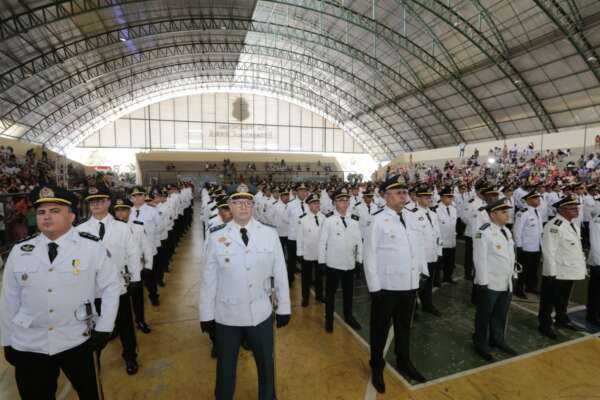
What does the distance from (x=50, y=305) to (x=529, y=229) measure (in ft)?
23.6

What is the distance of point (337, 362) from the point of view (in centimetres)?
409

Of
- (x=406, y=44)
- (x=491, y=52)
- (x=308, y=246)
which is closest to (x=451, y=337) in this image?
(x=308, y=246)

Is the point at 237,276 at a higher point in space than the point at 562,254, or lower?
higher

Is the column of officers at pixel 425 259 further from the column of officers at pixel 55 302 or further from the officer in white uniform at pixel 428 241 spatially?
the column of officers at pixel 55 302

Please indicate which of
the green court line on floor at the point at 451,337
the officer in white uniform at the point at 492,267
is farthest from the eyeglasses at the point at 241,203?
the officer in white uniform at the point at 492,267

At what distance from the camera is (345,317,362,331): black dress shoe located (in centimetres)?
497

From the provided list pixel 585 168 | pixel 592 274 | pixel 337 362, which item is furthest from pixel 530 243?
pixel 585 168

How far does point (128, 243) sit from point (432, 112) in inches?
1169

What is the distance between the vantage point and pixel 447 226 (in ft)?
23.1

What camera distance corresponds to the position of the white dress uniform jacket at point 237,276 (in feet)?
8.87

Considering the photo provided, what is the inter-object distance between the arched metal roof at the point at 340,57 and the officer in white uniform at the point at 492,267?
16.9 m

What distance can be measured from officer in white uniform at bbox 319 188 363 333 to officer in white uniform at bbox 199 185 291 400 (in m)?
2.18

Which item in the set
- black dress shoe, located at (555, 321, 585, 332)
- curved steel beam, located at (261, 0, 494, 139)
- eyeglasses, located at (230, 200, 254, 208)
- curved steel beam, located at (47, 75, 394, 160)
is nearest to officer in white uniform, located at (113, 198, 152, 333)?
eyeglasses, located at (230, 200, 254, 208)

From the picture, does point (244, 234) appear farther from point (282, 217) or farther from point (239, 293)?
point (282, 217)
